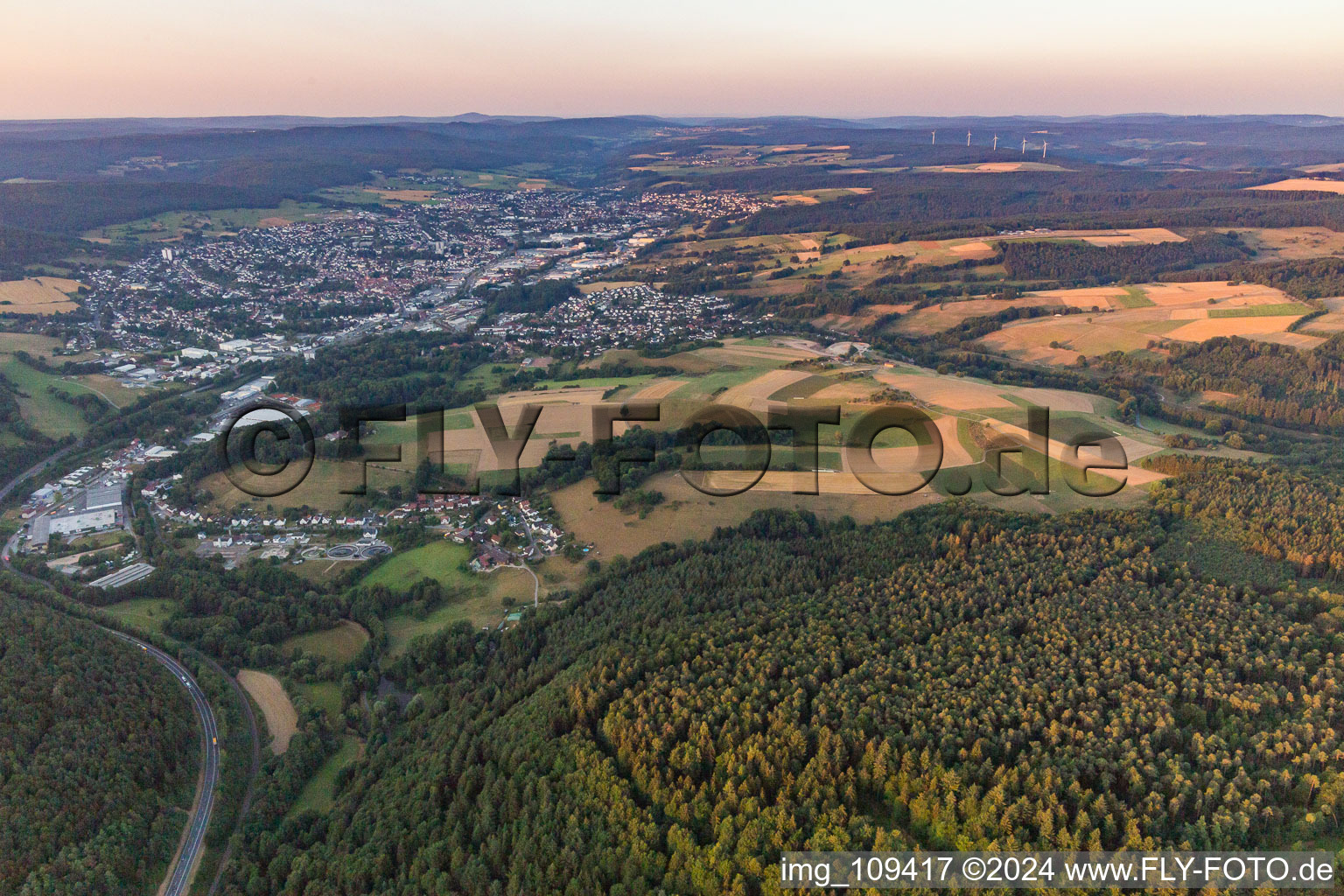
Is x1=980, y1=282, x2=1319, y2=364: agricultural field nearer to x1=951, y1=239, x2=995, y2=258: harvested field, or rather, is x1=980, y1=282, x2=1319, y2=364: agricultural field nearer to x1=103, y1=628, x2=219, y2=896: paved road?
x1=951, y1=239, x2=995, y2=258: harvested field

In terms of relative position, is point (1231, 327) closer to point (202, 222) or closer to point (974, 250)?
point (974, 250)

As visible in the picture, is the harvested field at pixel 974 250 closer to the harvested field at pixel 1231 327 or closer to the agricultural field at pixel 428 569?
the harvested field at pixel 1231 327

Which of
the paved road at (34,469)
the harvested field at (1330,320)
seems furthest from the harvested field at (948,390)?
the paved road at (34,469)

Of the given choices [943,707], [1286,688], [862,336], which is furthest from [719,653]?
[862,336]

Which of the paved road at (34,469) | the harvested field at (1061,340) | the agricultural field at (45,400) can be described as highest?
the harvested field at (1061,340)

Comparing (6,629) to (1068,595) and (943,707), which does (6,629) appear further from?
(1068,595)

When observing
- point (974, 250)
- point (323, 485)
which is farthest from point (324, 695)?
point (974, 250)
